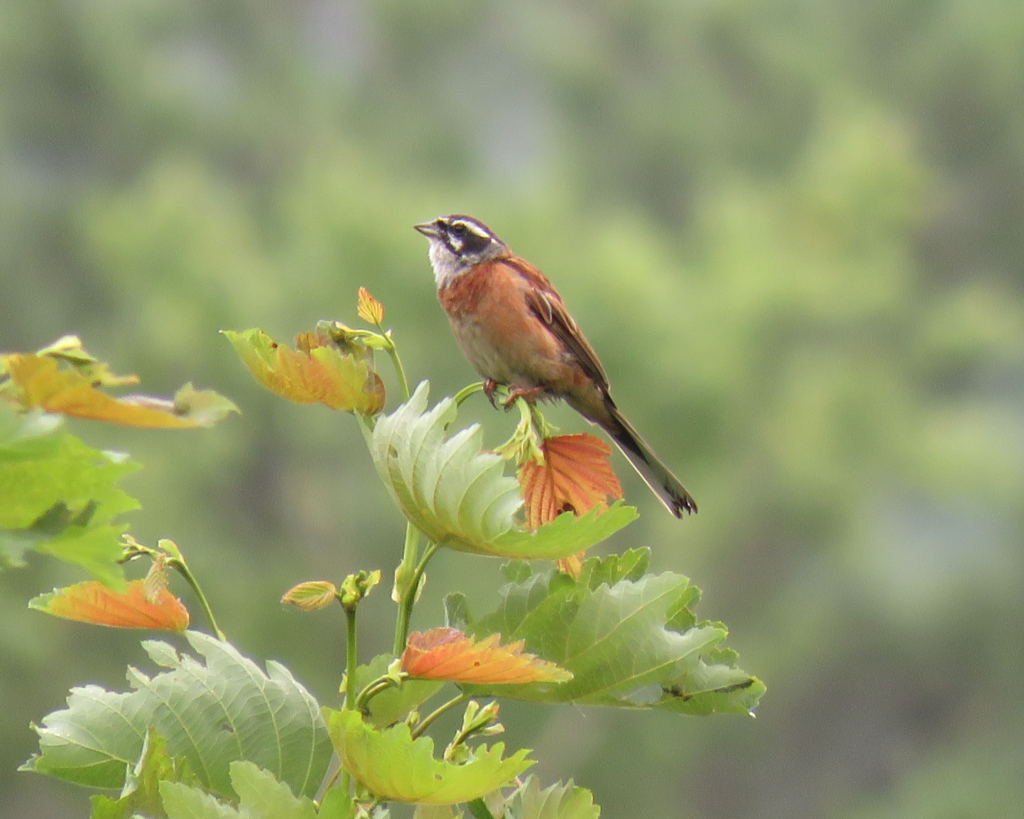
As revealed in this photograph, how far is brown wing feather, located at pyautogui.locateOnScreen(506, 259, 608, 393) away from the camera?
207 cm

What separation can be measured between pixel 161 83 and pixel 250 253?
311 centimetres

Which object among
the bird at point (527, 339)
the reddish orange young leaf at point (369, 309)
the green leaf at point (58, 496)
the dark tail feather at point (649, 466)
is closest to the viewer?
the green leaf at point (58, 496)

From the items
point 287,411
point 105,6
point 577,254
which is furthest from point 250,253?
point 105,6

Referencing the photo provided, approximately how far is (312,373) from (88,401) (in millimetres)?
194

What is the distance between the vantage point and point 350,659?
0.83 meters

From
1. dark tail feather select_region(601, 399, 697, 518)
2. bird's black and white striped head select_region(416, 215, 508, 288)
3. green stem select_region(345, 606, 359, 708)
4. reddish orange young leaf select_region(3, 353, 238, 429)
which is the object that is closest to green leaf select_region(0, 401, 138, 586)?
reddish orange young leaf select_region(3, 353, 238, 429)

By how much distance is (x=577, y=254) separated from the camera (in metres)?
11.2

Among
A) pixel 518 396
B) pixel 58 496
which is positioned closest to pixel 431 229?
pixel 518 396

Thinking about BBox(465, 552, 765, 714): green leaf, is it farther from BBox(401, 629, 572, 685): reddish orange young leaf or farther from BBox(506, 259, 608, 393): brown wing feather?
BBox(506, 259, 608, 393): brown wing feather

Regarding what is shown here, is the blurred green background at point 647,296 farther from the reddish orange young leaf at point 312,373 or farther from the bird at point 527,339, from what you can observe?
the reddish orange young leaf at point 312,373

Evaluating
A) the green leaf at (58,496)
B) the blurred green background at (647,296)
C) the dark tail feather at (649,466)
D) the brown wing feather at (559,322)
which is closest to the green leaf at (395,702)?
the green leaf at (58,496)

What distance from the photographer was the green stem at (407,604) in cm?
85

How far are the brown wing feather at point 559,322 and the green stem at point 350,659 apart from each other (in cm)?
123

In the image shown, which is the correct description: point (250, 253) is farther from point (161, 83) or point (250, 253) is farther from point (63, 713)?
point (63, 713)
